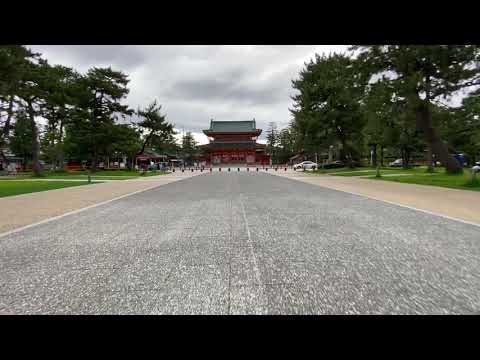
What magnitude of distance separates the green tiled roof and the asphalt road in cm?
6750

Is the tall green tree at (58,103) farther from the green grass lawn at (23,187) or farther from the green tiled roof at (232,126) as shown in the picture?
the green tiled roof at (232,126)

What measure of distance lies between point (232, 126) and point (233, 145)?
6525 millimetres

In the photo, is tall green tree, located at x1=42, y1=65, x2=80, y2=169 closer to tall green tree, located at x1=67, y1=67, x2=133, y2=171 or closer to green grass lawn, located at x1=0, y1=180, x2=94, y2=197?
tall green tree, located at x1=67, y1=67, x2=133, y2=171

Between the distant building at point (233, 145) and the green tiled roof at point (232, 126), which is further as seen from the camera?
the green tiled roof at point (232, 126)

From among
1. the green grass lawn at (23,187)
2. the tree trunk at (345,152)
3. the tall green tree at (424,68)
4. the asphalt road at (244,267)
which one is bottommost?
the asphalt road at (244,267)

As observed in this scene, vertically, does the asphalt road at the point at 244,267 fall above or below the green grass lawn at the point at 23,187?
below

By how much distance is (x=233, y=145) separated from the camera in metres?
69.9

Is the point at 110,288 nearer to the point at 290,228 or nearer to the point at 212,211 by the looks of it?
the point at 290,228

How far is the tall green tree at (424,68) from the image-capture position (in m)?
14.5

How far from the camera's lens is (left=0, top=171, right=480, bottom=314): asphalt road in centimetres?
242

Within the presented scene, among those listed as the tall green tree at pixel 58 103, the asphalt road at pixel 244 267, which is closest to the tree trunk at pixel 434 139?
the asphalt road at pixel 244 267

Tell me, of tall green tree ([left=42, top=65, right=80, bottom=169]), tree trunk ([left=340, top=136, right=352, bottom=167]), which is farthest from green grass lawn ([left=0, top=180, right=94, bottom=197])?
tree trunk ([left=340, top=136, right=352, bottom=167])
